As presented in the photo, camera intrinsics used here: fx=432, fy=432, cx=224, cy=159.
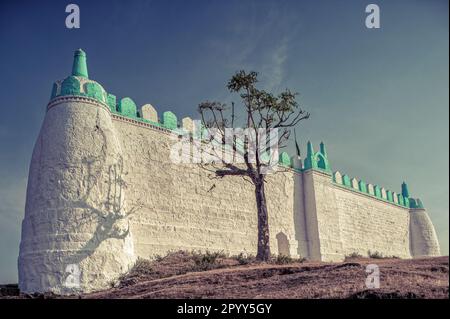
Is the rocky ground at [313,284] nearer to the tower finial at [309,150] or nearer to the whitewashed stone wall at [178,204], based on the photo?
the whitewashed stone wall at [178,204]

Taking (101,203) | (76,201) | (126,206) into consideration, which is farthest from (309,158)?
(76,201)

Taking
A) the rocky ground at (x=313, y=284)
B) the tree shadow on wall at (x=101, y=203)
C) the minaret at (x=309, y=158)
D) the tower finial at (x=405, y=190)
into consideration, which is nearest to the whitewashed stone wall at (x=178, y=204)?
the tree shadow on wall at (x=101, y=203)

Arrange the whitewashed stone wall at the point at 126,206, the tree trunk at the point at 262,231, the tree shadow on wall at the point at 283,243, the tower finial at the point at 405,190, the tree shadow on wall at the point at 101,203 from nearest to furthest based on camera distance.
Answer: the whitewashed stone wall at the point at 126,206, the tree shadow on wall at the point at 101,203, the tree trunk at the point at 262,231, the tree shadow on wall at the point at 283,243, the tower finial at the point at 405,190

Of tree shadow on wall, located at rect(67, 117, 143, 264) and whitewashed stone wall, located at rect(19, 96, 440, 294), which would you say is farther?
tree shadow on wall, located at rect(67, 117, 143, 264)

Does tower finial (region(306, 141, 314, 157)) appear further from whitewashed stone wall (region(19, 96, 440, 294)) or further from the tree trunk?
the tree trunk

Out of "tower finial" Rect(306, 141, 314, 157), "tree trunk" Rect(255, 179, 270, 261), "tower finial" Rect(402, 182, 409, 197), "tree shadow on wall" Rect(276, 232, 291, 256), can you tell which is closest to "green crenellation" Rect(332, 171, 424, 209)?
"tower finial" Rect(402, 182, 409, 197)

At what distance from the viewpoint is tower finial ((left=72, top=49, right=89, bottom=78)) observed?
19.5m

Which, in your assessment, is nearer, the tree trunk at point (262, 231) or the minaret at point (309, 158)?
the tree trunk at point (262, 231)

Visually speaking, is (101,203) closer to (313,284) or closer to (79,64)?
(79,64)

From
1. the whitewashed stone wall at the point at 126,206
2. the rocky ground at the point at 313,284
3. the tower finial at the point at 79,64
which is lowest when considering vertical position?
the rocky ground at the point at 313,284

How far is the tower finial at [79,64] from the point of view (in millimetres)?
19469

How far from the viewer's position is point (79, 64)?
19641 millimetres
